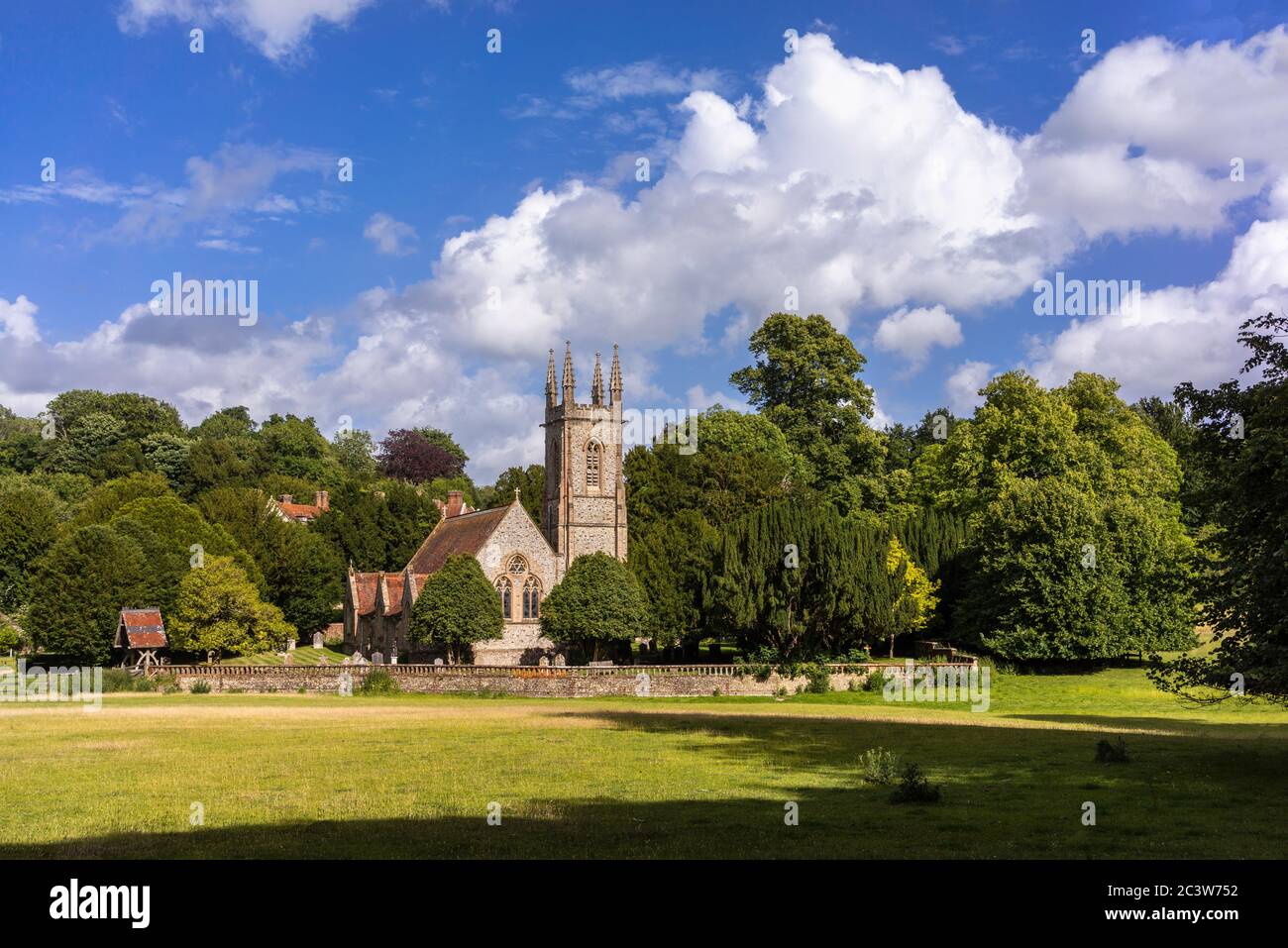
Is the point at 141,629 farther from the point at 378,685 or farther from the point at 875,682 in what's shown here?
the point at 875,682

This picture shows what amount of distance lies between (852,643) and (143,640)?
3418cm

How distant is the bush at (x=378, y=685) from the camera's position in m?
52.0

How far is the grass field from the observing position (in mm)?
15977

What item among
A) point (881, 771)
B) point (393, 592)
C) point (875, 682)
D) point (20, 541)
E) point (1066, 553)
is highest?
point (20, 541)

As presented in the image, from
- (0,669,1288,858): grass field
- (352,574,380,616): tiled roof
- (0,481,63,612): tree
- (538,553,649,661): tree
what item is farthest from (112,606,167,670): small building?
(0,481,63,612): tree

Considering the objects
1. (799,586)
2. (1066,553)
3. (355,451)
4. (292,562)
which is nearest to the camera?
(799,586)

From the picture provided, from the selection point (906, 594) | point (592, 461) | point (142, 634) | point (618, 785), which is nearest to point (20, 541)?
point (142, 634)

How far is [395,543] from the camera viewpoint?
89.1 metres

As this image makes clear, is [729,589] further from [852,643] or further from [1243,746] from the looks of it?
[1243,746]

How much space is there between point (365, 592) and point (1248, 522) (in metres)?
64.1

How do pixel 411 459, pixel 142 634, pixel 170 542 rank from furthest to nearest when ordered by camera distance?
pixel 411 459 → pixel 170 542 → pixel 142 634

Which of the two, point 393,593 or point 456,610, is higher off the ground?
point 393,593

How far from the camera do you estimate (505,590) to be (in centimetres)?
7038
